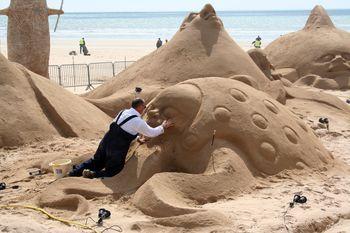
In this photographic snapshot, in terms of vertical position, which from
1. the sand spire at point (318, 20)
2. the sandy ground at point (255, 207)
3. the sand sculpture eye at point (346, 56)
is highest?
the sand spire at point (318, 20)

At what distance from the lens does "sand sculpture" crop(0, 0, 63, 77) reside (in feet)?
42.2

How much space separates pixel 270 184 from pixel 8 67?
5.13m

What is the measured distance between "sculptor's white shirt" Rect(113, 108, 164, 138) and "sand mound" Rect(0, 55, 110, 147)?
10.2 feet

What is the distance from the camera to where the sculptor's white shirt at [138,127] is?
21.1ft

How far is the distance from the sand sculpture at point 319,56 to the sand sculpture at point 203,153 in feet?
28.9

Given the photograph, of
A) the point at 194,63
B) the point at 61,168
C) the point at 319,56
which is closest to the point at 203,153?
the point at 61,168

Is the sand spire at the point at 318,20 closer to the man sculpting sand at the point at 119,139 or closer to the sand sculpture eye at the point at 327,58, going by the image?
the sand sculpture eye at the point at 327,58

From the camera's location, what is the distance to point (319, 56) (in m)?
15.9

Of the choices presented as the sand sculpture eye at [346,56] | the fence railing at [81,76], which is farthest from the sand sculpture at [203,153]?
the fence railing at [81,76]

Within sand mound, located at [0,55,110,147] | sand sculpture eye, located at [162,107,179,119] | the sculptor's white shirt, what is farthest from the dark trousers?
sand mound, located at [0,55,110,147]

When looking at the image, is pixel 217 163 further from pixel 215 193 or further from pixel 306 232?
pixel 306 232

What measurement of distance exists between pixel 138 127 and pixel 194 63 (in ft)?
15.4

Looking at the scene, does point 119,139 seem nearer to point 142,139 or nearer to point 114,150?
point 114,150

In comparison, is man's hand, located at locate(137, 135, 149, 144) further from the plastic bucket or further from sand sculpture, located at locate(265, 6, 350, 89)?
sand sculpture, located at locate(265, 6, 350, 89)
